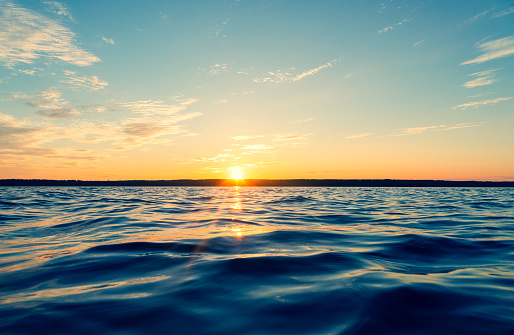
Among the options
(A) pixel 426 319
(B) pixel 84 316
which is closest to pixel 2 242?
(B) pixel 84 316

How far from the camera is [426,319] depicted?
3.53 meters

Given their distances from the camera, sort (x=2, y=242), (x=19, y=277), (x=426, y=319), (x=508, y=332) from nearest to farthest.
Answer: (x=508, y=332), (x=426, y=319), (x=19, y=277), (x=2, y=242)

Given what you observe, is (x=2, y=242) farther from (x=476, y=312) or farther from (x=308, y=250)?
(x=476, y=312)

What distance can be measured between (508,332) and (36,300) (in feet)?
18.2

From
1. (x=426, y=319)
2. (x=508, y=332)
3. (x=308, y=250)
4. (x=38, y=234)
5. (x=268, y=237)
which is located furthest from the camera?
(x=38, y=234)

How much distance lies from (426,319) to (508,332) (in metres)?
0.74

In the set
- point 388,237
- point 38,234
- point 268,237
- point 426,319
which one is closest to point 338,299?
point 426,319

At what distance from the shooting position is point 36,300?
161 inches

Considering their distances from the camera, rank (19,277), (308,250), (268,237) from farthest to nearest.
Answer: (268,237)
(308,250)
(19,277)

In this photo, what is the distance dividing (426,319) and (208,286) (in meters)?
2.90

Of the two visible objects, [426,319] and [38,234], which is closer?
[426,319]

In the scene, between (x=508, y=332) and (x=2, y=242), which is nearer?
(x=508, y=332)

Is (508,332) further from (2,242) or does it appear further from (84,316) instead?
(2,242)

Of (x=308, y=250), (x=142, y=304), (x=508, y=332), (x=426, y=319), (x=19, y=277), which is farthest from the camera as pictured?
(x=308, y=250)
